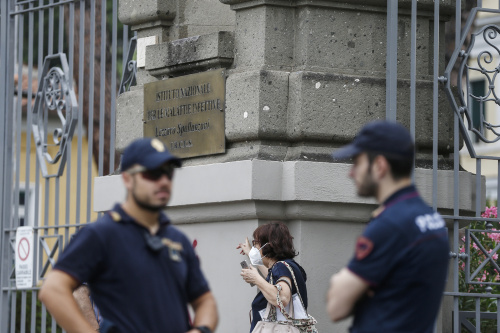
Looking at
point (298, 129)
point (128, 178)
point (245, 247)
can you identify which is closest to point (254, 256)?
→ point (245, 247)

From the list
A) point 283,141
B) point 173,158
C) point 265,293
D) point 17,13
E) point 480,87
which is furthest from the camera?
point 480,87

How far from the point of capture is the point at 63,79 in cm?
895

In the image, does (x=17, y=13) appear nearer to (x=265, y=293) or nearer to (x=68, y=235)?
(x=68, y=235)

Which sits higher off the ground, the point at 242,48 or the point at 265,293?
the point at 242,48

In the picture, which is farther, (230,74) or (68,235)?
(68,235)

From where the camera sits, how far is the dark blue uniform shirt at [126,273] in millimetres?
4348

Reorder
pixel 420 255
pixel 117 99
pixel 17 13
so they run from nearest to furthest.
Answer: pixel 420 255 → pixel 117 99 → pixel 17 13

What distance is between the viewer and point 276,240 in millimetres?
6695

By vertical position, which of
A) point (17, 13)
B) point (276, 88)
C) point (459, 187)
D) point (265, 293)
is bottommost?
point (265, 293)

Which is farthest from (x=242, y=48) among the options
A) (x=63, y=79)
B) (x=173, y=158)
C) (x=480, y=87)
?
(x=480, y=87)

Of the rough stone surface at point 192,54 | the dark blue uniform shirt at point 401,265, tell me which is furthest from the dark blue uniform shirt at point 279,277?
the dark blue uniform shirt at point 401,265

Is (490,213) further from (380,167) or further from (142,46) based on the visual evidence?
(380,167)

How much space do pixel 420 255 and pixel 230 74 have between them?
3.52 m

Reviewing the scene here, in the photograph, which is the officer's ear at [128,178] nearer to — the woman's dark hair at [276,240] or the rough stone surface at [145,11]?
the woman's dark hair at [276,240]
